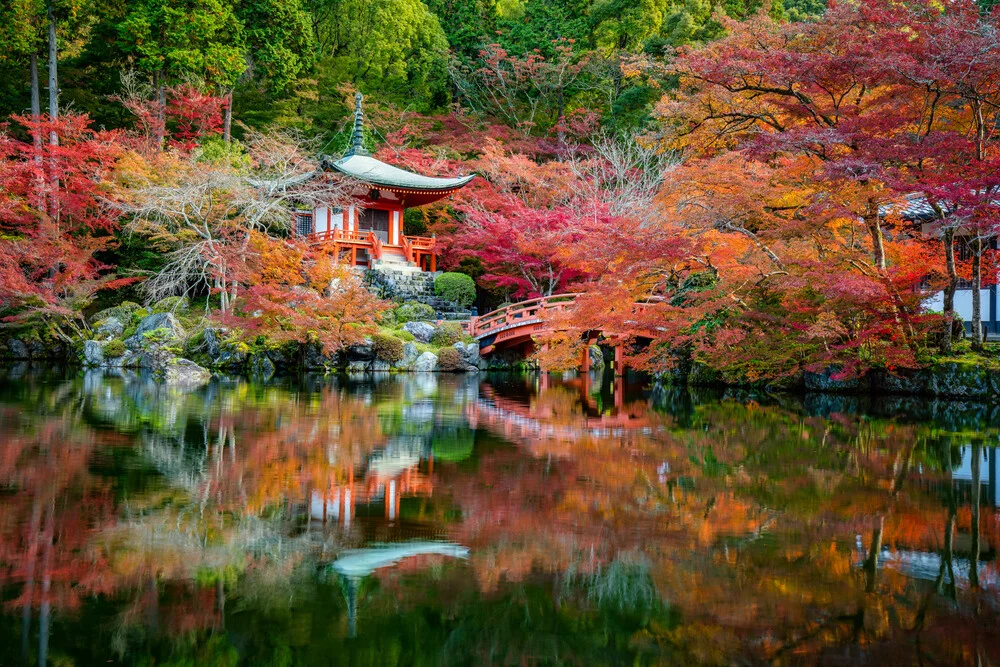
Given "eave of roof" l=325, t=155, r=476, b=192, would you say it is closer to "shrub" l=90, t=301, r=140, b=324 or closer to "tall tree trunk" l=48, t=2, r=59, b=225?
"shrub" l=90, t=301, r=140, b=324

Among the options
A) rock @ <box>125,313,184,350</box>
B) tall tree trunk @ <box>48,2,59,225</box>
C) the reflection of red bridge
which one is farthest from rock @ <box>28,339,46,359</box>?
the reflection of red bridge

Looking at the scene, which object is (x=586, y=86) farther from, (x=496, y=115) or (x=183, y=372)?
(x=183, y=372)

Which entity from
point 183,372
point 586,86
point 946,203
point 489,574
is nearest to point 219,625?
point 489,574

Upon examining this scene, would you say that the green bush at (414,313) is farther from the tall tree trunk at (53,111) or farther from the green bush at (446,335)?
the tall tree trunk at (53,111)

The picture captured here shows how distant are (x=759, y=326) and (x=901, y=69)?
5.21 meters

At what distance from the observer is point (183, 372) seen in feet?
55.4

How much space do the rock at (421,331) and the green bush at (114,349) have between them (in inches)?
282

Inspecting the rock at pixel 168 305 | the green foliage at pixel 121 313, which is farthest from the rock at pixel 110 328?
the rock at pixel 168 305

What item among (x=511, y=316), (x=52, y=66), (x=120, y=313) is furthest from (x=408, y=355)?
(x=52, y=66)

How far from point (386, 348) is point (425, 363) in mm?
1078

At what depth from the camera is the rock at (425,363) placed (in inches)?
821

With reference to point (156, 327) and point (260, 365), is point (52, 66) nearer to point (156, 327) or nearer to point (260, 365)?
point (156, 327)

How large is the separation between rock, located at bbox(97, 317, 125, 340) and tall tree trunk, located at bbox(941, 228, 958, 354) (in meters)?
19.1

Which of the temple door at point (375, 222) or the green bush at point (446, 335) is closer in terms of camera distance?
the green bush at point (446, 335)
